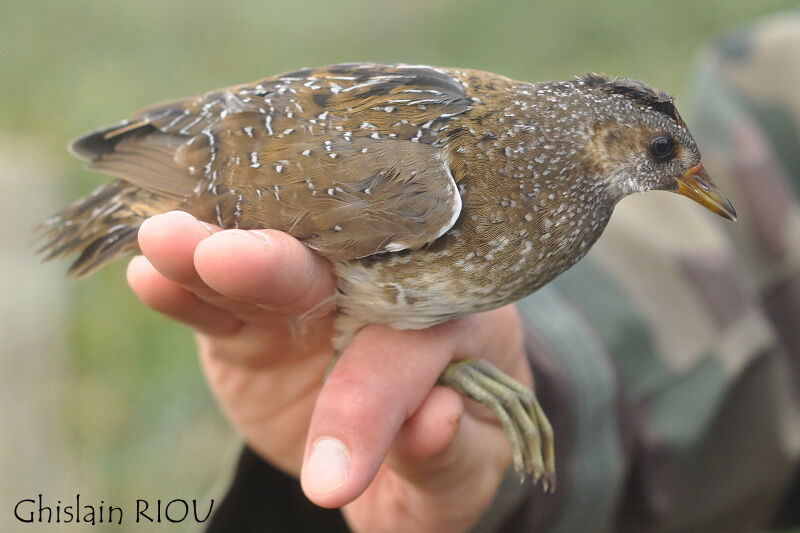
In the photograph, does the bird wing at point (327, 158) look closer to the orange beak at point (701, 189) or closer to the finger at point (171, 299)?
the finger at point (171, 299)

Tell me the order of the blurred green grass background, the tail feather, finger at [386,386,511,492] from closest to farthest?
finger at [386,386,511,492] < the tail feather < the blurred green grass background

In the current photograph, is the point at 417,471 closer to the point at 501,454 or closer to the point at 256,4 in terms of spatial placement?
the point at 501,454

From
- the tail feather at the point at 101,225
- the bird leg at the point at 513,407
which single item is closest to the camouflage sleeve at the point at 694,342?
the bird leg at the point at 513,407

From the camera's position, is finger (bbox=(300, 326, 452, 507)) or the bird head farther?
the bird head

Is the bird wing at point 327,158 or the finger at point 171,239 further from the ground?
the bird wing at point 327,158

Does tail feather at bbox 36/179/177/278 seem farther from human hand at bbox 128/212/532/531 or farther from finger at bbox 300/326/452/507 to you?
finger at bbox 300/326/452/507

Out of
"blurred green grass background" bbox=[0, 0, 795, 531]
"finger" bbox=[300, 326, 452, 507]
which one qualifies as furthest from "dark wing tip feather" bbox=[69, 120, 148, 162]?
"blurred green grass background" bbox=[0, 0, 795, 531]
